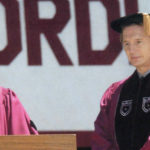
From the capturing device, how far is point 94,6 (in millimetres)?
4789

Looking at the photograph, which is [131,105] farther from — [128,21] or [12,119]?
[12,119]

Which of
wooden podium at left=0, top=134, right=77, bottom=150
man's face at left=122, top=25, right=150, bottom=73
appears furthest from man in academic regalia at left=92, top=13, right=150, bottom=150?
wooden podium at left=0, top=134, right=77, bottom=150

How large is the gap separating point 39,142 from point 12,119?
0.74m

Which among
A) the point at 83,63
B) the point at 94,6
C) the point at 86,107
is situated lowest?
the point at 86,107

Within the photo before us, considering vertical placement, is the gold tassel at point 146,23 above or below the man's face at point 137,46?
A: above

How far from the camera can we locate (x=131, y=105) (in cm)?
364

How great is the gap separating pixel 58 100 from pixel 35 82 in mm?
194

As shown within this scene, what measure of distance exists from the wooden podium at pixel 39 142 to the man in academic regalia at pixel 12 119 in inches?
26.7

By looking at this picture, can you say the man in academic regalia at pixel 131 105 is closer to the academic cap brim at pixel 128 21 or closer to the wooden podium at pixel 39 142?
the academic cap brim at pixel 128 21

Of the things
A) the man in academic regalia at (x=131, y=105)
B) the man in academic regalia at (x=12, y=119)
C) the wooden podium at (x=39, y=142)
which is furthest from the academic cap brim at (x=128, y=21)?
the wooden podium at (x=39, y=142)

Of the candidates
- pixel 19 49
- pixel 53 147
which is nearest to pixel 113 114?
pixel 53 147

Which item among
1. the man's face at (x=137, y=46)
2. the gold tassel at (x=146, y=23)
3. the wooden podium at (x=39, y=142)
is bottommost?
the wooden podium at (x=39, y=142)

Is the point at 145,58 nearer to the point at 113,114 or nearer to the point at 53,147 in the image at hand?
the point at 113,114

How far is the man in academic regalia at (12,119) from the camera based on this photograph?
3.61 meters
